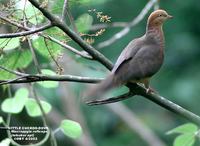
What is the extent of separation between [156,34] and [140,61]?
0.31 metres

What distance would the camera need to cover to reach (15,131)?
12.2ft

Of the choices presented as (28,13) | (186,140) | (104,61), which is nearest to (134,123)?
(186,140)

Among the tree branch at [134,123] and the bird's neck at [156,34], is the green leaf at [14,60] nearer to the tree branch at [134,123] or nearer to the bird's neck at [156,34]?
the bird's neck at [156,34]

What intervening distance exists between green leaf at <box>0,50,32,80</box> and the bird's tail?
1.60 feet

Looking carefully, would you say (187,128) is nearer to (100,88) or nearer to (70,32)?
(100,88)

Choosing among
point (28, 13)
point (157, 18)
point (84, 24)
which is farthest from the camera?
point (157, 18)

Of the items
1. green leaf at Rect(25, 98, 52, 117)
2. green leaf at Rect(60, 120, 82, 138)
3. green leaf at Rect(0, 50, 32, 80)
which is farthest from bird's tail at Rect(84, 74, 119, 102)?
green leaf at Rect(25, 98, 52, 117)

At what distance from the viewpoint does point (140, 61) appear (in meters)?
3.27

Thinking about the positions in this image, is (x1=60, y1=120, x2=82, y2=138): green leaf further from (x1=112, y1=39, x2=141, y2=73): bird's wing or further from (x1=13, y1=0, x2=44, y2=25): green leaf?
(x1=13, y1=0, x2=44, y2=25): green leaf

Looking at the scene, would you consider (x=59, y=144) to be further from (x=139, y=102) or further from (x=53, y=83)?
(x=53, y=83)

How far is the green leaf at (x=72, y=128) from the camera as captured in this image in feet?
10.5

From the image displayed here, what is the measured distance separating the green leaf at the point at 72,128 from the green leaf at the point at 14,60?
1.07 feet

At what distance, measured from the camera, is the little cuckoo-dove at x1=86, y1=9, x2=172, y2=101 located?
295cm

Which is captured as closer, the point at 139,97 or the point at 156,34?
the point at 156,34
